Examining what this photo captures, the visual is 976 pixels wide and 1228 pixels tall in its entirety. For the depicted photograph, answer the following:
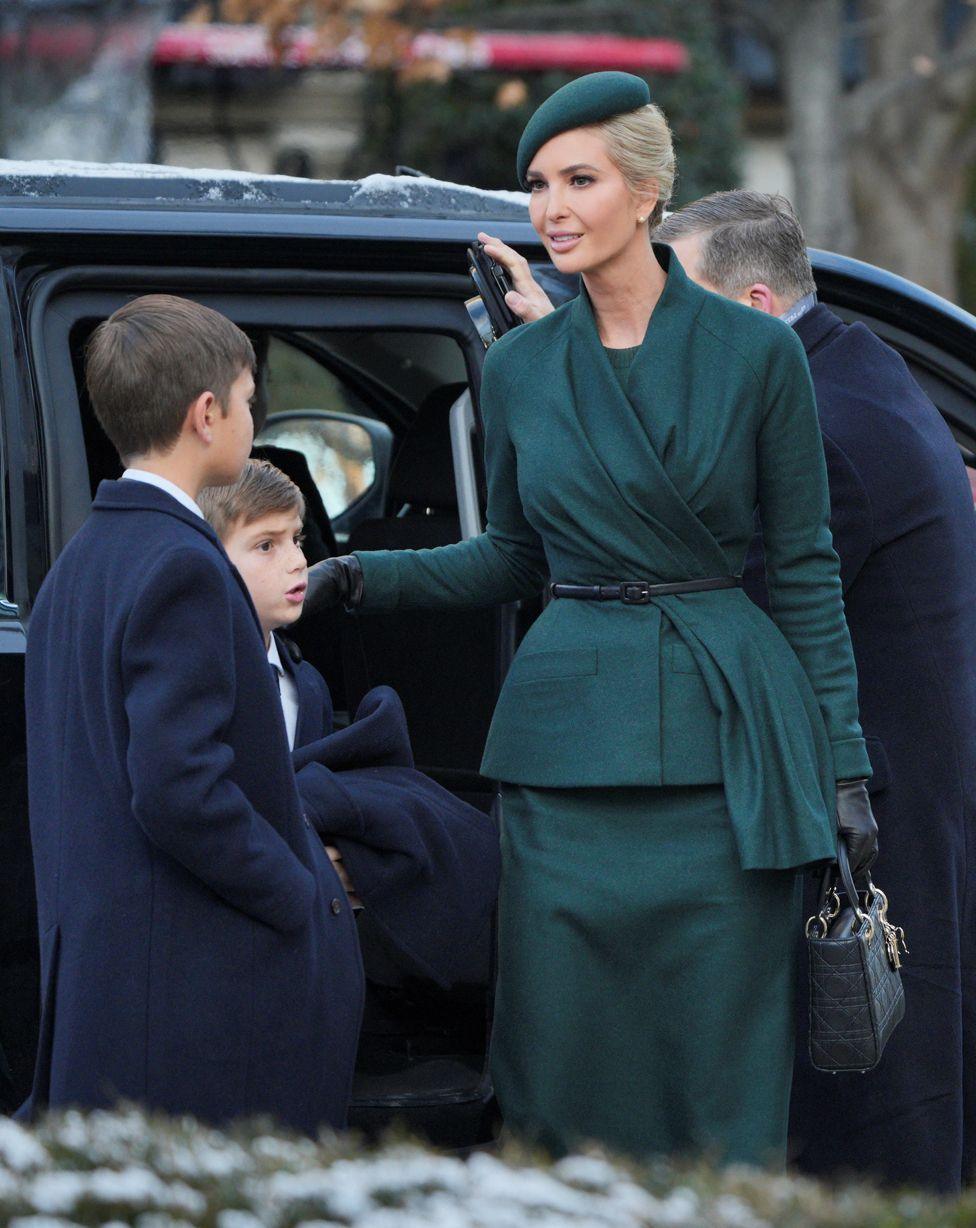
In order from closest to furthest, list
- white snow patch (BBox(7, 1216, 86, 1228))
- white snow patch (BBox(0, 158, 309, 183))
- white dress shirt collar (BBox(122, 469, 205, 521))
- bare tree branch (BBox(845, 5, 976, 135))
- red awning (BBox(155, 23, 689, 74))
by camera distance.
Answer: white snow patch (BBox(7, 1216, 86, 1228))
white dress shirt collar (BBox(122, 469, 205, 521))
white snow patch (BBox(0, 158, 309, 183))
bare tree branch (BBox(845, 5, 976, 135))
red awning (BBox(155, 23, 689, 74))

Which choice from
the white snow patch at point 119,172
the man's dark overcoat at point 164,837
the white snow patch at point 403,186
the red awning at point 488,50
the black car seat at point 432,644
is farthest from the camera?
the red awning at point 488,50

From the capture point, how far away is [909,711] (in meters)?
2.85

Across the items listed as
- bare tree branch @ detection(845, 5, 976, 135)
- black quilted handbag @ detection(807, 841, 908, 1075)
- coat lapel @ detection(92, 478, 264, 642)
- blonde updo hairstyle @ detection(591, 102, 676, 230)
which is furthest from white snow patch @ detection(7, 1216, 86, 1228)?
bare tree branch @ detection(845, 5, 976, 135)

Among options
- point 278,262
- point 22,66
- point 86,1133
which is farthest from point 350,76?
point 86,1133

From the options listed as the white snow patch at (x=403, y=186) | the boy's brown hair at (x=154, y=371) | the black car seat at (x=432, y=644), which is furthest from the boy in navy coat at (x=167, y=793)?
the black car seat at (x=432, y=644)

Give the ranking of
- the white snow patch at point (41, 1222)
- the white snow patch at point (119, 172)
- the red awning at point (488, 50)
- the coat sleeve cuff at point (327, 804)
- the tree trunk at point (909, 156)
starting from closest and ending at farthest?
the white snow patch at point (41, 1222)
the coat sleeve cuff at point (327, 804)
the white snow patch at point (119, 172)
the tree trunk at point (909, 156)
the red awning at point (488, 50)

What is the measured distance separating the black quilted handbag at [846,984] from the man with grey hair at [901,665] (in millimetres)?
359

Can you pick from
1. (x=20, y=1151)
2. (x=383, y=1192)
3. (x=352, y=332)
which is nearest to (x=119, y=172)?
(x=352, y=332)

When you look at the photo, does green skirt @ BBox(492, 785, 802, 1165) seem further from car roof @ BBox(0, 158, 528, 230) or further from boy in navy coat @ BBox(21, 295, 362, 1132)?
car roof @ BBox(0, 158, 528, 230)

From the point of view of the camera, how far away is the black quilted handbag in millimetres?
2453

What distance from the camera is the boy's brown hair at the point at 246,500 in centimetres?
→ 275

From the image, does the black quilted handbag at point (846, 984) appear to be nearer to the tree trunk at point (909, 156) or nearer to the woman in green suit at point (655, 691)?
the woman in green suit at point (655, 691)

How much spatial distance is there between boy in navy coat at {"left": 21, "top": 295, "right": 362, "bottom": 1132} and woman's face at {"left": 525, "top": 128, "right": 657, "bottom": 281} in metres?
0.46

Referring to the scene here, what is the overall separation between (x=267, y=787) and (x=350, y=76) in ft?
50.4
